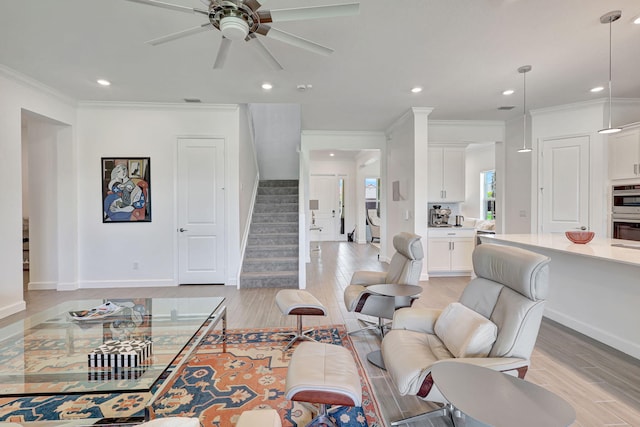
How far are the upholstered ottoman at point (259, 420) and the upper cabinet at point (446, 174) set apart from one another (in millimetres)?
5476

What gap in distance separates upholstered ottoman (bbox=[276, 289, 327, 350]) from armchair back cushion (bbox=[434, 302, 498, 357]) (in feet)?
3.51

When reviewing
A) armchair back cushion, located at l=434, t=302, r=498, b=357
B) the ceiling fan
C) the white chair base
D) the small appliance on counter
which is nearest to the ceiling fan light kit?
the ceiling fan

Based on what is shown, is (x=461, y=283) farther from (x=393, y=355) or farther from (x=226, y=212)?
(x=226, y=212)

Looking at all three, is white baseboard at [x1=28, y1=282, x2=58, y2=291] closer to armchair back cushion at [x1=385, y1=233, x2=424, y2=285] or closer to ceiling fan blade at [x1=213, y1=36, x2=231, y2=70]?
ceiling fan blade at [x1=213, y1=36, x2=231, y2=70]

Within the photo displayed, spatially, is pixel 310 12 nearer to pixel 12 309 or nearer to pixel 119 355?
pixel 119 355

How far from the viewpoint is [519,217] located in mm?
5562

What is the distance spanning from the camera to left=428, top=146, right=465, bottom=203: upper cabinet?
5.88m

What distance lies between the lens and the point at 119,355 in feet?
5.91

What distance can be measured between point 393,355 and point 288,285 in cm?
327

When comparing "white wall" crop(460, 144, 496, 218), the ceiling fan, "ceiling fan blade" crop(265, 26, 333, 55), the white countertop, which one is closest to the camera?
the ceiling fan

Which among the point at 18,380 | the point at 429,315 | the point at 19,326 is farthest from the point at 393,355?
the point at 19,326

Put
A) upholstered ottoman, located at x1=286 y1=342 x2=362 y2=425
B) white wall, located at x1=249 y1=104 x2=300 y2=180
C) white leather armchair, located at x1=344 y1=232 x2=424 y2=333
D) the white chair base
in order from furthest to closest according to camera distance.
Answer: white wall, located at x1=249 y1=104 x2=300 y2=180, white leather armchair, located at x1=344 y1=232 x2=424 y2=333, the white chair base, upholstered ottoman, located at x1=286 y1=342 x2=362 y2=425

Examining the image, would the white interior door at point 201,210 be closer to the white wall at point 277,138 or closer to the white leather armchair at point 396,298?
the white wall at point 277,138

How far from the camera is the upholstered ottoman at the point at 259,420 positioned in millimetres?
1083
